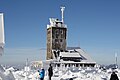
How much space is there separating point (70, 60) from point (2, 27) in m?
70.2

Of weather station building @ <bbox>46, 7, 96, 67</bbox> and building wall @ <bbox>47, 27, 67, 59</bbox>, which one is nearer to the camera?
weather station building @ <bbox>46, 7, 96, 67</bbox>

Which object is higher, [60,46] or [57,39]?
[57,39]

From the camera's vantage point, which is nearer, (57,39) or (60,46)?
(60,46)

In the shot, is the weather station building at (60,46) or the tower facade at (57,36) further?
the tower facade at (57,36)

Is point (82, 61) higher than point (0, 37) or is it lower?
lower

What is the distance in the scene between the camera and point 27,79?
77.6 feet

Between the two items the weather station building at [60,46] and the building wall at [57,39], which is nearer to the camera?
the weather station building at [60,46]

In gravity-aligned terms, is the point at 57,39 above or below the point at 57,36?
below

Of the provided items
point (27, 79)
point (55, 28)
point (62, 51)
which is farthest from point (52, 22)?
point (27, 79)

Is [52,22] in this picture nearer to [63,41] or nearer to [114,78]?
[63,41]

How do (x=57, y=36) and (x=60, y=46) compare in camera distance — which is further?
(x=57, y=36)

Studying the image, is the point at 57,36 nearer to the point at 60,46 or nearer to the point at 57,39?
the point at 57,39

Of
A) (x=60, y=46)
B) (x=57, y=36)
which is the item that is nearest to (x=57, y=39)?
(x=57, y=36)

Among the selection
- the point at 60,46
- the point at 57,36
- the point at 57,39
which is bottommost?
the point at 60,46
